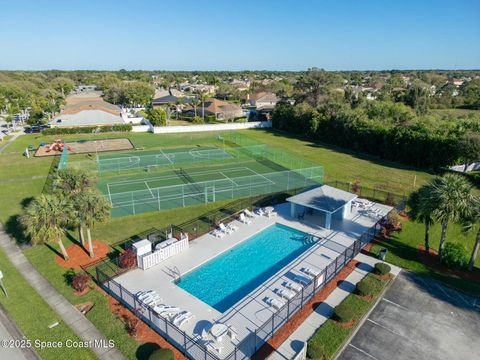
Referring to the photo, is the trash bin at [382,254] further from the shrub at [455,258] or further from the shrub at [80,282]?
the shrub at [80,282]

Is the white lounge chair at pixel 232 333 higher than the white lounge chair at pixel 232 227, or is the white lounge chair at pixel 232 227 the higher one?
the white lounge chair at pixel 232 227

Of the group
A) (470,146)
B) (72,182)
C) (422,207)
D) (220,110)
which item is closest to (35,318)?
(72,182)

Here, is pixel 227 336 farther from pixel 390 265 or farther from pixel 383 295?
pixel 390 265

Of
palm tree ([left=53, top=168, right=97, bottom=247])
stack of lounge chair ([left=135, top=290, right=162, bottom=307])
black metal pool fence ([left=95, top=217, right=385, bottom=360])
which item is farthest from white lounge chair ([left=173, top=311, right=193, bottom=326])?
palm tree ([left=53, top=168, right=97, bottom=247])

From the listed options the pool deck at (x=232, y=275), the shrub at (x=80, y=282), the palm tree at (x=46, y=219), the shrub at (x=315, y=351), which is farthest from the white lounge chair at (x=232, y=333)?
the palm tree at (x=46, y=219)

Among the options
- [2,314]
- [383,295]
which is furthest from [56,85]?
[383,295]

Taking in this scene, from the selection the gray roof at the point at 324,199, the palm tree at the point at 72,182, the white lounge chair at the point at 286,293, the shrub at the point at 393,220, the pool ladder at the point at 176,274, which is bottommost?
the pool ladder at the point at 176,274
